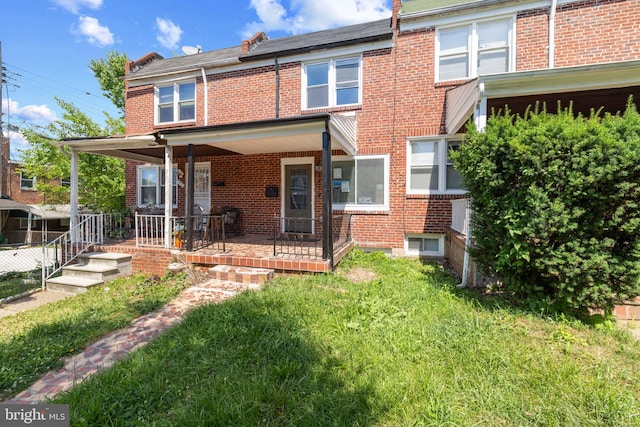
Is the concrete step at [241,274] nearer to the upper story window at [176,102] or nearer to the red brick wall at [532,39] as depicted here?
the upper story window at [176,102]

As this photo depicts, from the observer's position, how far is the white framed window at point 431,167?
7.51m

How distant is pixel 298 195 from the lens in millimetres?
8859

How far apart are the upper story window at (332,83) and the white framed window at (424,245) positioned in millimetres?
4289

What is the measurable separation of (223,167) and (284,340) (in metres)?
7.51

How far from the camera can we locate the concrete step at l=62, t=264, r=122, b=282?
643 cm

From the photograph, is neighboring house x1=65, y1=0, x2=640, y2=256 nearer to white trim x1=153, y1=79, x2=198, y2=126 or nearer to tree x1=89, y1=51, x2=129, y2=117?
white trim x1=153, y1=79, x2=198, y2=126

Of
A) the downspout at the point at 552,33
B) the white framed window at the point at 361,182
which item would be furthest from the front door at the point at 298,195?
the downspout at the point at 552,33

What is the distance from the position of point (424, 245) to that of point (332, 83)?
5471mm

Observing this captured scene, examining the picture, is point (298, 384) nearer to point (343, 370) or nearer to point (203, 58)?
point (343, 370)

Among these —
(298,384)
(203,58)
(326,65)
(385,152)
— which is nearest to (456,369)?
(298,384)

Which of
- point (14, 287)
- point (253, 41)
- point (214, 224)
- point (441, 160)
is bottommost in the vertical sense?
point (14, 287)

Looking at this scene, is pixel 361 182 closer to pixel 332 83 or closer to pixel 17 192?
pixel 332 83

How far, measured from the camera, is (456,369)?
268 centimetres

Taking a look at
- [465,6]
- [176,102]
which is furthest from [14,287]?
[465,6]
